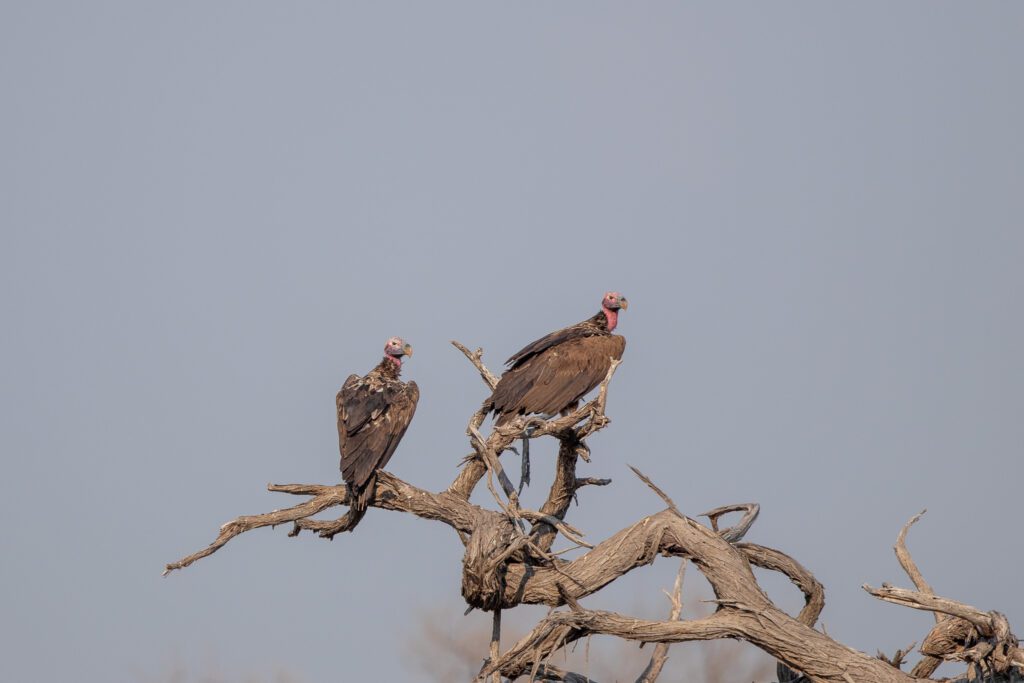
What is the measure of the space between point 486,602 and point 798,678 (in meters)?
1.95

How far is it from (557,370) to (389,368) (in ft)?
4.69

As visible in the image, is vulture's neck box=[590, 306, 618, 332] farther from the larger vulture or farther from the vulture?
the vulture

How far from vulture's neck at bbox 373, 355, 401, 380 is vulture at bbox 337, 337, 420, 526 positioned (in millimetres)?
17

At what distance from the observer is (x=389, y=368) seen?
408 inches

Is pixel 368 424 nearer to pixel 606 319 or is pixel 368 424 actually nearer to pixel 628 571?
pixel 628 571

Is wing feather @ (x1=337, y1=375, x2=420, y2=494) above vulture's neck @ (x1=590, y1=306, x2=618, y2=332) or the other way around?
the other way around

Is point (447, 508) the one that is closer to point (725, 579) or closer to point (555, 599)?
point (555, 599)

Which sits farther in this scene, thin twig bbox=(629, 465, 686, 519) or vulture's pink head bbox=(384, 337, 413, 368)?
vulture's pink head bbox=(384, 337, 413, 368)

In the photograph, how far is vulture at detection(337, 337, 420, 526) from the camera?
8.27m

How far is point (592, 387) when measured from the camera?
33.5 ft

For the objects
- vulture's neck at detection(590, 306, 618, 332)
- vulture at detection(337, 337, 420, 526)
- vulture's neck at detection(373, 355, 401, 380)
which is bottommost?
vulture at detection(337, 337, 420, 526)

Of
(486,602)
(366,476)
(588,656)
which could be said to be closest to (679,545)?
(588,656)

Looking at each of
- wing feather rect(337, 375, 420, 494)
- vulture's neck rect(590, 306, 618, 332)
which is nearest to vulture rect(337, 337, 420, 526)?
wing feather rect(337, 375, 420, 494)

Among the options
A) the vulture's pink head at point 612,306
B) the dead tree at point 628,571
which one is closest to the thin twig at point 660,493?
the dead tree at point 628,571
